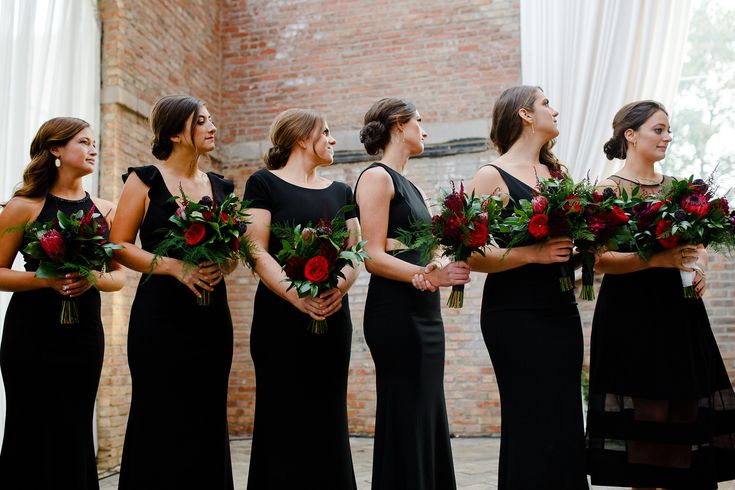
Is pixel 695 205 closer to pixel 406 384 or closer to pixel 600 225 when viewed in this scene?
pixel 600 225

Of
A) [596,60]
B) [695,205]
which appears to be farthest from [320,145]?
[596,60]

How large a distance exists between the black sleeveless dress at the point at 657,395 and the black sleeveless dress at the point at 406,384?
84 centimetres

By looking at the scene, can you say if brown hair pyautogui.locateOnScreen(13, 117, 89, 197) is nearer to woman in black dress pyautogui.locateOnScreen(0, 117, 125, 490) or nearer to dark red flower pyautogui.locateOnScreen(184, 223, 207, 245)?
woman in black dress pyautogui.locateOnScreen(0, 117, 125, 490)

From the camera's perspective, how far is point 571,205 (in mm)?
2861

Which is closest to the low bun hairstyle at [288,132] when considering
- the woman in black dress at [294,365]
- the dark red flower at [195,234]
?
the woman in black dress at [294,365]

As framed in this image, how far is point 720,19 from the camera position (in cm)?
704

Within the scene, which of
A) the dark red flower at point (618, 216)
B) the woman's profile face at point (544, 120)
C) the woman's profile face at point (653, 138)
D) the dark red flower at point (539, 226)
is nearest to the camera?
the dark red flower at point (539, 226)

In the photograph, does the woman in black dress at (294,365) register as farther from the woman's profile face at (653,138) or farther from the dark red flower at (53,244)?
the woman's profile face at (653,138)

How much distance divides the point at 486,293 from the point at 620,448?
1071 millimetres

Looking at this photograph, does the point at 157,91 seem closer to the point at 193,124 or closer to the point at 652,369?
the point at 193,124

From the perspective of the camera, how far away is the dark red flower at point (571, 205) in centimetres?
286

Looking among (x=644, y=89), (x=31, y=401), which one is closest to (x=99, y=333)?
(x=31, y=401)

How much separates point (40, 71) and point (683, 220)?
508cm

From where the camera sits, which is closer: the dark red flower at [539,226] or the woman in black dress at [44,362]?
the dark red flower at [539,226]
